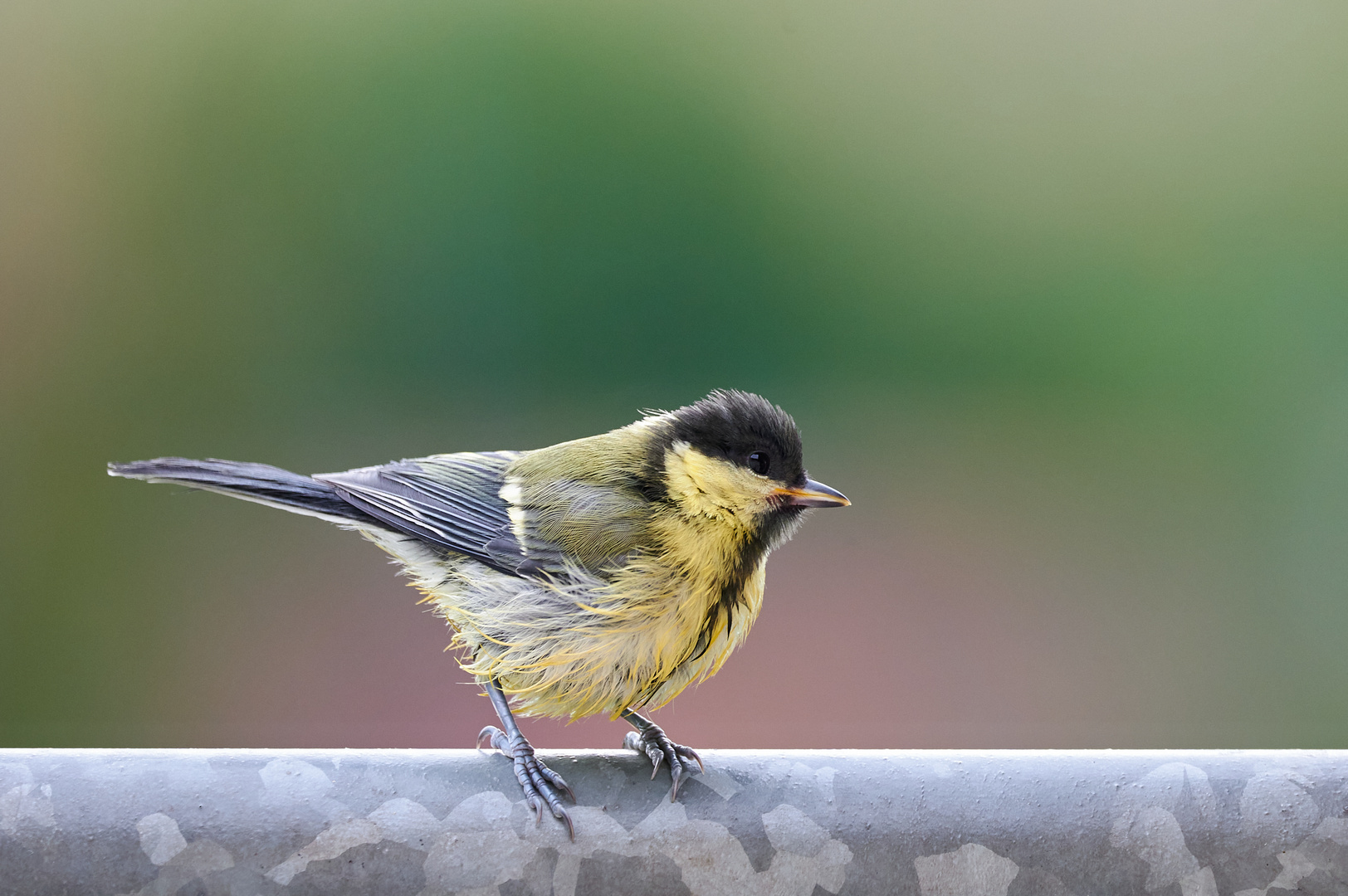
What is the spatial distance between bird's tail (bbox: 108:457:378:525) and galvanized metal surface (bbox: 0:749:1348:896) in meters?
0.50

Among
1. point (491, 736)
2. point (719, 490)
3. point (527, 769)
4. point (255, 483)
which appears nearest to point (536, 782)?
point (527, 769)

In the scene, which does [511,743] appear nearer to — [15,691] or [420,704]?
[420,704]

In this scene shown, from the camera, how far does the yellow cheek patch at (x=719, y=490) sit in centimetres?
147

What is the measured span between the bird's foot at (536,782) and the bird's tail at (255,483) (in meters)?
0.47

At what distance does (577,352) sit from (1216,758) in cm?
220

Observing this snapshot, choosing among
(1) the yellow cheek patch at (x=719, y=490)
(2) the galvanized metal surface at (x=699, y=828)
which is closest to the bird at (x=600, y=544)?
(1) the yellow cheek patch at (x=719, y=490)

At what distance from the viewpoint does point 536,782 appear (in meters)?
1.15

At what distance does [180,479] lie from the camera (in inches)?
59.0

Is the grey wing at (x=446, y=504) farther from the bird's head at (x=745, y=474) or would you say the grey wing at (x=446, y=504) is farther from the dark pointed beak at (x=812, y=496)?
the dark pointed beak at (x=812, y=496)

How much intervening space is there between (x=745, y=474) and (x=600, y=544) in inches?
8.5

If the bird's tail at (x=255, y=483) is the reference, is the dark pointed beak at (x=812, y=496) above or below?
above

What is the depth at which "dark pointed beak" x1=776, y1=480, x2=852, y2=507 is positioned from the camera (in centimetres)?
148

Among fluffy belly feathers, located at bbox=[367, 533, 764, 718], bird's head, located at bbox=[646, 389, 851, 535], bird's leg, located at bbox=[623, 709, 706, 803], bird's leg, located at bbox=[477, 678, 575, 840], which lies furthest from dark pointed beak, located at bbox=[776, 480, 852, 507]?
bird's leg, located at bbox=[477, 678, 575, 840]

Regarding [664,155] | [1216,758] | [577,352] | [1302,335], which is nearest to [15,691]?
[577,352]
